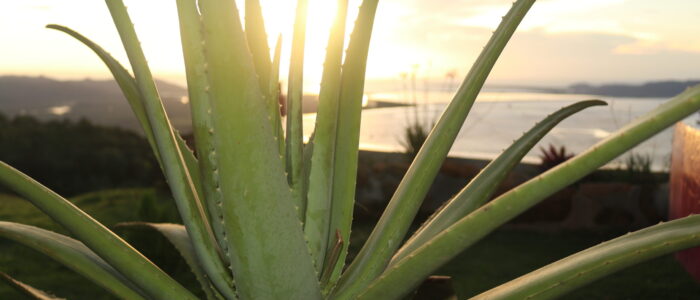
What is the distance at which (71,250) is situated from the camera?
970 mm

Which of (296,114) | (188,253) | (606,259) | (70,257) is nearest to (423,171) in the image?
(296,114)

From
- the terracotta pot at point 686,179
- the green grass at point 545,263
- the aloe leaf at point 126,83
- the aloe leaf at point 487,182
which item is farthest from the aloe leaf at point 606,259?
the terracotta pot at point 686,179

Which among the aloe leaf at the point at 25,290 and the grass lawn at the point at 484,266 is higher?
the aloe leaf at the point at 25,290

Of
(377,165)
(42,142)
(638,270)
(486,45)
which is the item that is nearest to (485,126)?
(377,165)

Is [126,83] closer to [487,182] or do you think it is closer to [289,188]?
[289,188]

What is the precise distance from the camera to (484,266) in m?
3.98

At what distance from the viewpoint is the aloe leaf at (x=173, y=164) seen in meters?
0.90

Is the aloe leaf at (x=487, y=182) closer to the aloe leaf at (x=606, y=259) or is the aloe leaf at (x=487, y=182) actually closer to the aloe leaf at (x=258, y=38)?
the aloe leaf at (x=606, y=259)

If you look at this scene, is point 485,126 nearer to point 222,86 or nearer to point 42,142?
point 42,142

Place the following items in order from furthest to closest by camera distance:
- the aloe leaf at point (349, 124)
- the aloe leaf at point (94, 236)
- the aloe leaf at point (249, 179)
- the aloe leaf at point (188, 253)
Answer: the aloe leaf at point (188, 253) → the aloe leaf at point (349, 124) → the aloe leaf at point (94, 236) → the aloe leaf at point (249, 179)

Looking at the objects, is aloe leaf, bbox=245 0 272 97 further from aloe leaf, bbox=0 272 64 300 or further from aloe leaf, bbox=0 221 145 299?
aloe leaf, bbox=0 272 64 300

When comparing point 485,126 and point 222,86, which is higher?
point 222,86

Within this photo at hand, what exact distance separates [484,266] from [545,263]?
43cm

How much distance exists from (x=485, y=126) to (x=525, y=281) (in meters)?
7.06
